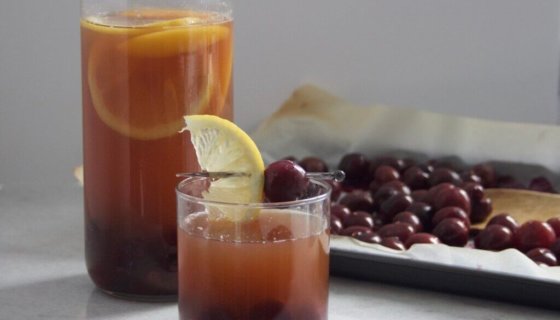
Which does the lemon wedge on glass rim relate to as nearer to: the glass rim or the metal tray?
the glass rim

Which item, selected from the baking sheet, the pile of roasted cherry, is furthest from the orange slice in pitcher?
the baking sheet

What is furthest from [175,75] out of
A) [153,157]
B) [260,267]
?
[260,267]

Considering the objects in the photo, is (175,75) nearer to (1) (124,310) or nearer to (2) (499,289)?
(1) (124,310)

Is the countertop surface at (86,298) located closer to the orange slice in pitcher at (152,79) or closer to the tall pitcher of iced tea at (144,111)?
the tall pitcher of iced tea at (144,111)

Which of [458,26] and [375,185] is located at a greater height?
[458,26]

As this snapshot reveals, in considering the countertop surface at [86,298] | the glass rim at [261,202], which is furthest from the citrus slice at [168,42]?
the countertop surface at [86,298]

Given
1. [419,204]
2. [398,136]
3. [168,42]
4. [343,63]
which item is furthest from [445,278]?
[343,63]
